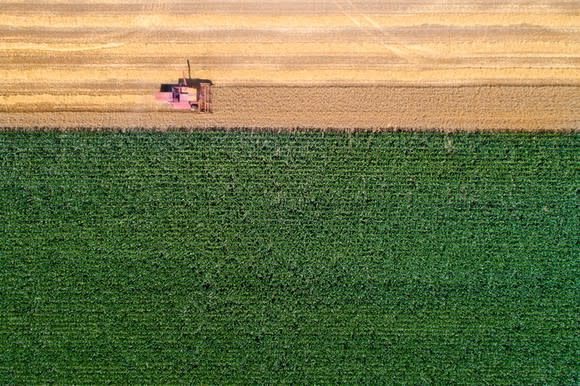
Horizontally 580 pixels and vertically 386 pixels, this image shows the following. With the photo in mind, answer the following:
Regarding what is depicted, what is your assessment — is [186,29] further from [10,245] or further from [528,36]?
[528,36]

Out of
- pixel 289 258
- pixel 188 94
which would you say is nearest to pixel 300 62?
pixel 188 94

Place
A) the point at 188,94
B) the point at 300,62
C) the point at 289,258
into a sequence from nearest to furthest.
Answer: the point at 289,258, the point at 188,94, the point at 300,62

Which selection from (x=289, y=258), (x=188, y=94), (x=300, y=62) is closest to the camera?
(x=289, y=258)

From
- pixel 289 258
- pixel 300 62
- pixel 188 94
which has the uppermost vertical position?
pixel 300 62

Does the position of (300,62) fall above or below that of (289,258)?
above

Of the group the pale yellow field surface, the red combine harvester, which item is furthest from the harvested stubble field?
the red combine harvester

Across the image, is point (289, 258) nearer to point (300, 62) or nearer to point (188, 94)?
point (188, 94)

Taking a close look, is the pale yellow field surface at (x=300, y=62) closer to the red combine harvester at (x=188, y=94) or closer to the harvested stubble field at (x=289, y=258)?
the red combine harvester at (x=188, y=94)
